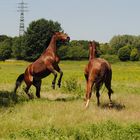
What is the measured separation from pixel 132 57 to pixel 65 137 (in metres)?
94.0

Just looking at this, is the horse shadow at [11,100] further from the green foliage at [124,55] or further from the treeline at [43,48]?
the green foliage at [124,55]

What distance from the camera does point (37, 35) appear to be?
334 ft

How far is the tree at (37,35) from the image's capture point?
97.9 m

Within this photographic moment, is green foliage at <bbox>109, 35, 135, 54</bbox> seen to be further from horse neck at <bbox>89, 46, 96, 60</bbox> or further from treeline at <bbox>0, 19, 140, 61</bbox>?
horse neck at <bbox>89, 46, 96, 60</bbox>

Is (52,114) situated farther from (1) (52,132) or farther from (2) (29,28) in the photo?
(2) (29,28)

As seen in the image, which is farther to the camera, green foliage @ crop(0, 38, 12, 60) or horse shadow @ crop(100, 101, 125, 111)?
green foliage @ crop(0, 38, 12, 60)

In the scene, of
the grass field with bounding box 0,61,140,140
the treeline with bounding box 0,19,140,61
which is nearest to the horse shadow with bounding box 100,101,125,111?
the grass field with bounding box 0,61,140,140

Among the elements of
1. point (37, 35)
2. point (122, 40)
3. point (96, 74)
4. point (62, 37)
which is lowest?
point (96, 74)

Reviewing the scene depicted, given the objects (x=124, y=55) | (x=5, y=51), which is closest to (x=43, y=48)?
(x=124, y=55)

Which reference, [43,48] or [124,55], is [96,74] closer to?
[43,48]

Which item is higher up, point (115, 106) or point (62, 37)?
point (62, 37)

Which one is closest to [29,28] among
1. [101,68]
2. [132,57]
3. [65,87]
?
[132,57]

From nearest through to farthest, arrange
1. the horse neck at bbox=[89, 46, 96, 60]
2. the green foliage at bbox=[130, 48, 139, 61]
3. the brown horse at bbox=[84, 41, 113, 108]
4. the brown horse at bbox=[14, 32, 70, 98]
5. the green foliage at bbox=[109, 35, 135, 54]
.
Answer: the brown horse at bbox=[84, 41, 113, 108]
the horse neck at bbox=[89, 46, 96, 60]
the brown horse at bbox=[14, 32, 70, 98]
the green foliage at bbox=[130, 48, 139, 61]
the green foliage at bbox=[109, 35, 135, 54]

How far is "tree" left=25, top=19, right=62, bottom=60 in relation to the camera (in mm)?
97938
